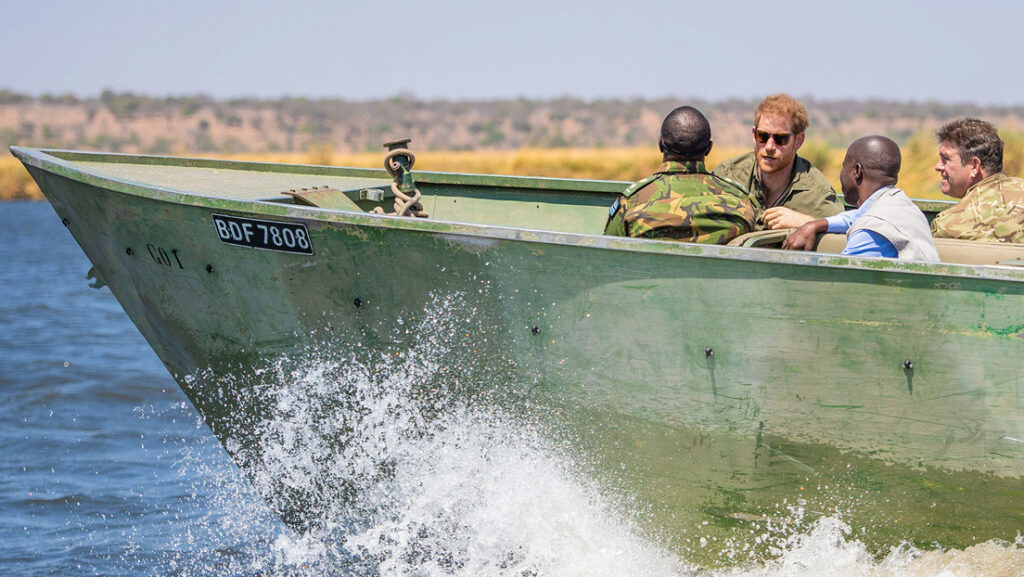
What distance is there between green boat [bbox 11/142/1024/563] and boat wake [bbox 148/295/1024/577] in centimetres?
4

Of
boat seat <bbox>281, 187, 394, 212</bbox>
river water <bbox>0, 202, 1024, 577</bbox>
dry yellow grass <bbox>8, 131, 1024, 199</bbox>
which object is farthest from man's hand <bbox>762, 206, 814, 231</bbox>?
dry yellow grass <bbox>8, 131, 1024, 199</bbox>

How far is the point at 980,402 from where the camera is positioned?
152 inches

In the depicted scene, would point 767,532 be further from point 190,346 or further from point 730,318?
point 190,346

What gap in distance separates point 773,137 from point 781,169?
0.28 meters

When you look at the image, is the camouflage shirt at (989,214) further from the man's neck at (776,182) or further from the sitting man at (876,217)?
the man's neck at (776,182)

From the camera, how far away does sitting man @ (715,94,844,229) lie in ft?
17.2

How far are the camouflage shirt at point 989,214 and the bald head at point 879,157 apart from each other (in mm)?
494

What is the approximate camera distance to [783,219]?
4.85 meters

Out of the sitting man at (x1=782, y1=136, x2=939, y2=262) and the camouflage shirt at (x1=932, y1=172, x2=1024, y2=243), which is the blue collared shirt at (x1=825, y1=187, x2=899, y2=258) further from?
the camouflage shirt at (x1=932, y1=172, x2=1024, y2=243)

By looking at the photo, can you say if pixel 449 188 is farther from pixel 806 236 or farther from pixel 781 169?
pixel 806 236

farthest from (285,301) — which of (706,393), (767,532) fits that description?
(767,532)

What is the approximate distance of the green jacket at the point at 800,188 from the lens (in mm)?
5477

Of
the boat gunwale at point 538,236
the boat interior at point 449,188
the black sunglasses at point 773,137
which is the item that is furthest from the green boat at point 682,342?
the boat interior at point 449,188

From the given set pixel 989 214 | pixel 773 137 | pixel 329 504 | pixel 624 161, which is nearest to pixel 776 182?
pixel 773 137
